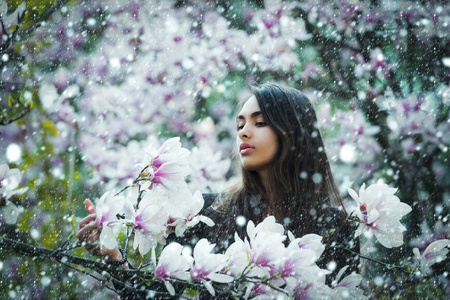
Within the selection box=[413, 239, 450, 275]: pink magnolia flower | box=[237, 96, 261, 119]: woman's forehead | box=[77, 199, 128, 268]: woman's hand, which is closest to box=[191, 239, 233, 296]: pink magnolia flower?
box=[77, 199, 128, 268]: woman's hand

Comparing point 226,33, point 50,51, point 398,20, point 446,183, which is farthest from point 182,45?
point 446,183

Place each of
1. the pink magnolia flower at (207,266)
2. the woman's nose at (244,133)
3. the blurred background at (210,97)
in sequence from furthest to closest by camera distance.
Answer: the blurred background at (210,97), the woman's nose at (244,133), the pink magnolia flower at (207,266)

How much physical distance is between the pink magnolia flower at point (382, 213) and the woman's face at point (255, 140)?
0.26 metres

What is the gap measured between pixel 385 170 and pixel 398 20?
562mm

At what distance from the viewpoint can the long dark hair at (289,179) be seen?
829 mm

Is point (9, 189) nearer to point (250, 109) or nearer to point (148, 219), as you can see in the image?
point (148, 219)

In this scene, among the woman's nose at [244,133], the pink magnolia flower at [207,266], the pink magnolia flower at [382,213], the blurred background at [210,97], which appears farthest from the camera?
the blurred background at [210,97]

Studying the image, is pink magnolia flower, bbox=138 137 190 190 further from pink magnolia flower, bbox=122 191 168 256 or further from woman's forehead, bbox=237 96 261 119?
woman's forehead, bbox=237 96 261 119

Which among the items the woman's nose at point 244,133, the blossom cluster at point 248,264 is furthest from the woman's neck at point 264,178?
the blossom cluster at point 248,264

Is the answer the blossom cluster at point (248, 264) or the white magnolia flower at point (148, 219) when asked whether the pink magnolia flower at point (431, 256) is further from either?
the white magnolia flower at point (148, 219)

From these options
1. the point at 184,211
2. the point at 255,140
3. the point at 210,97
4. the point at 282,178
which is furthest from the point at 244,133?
the point at 210,97

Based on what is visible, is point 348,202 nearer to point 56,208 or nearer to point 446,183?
point 446,183

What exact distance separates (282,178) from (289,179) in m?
0.02

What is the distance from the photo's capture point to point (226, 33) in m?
1.84
